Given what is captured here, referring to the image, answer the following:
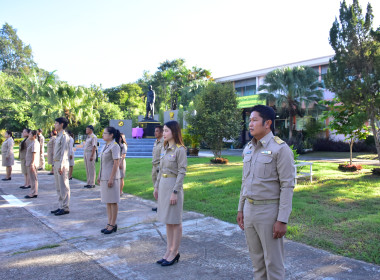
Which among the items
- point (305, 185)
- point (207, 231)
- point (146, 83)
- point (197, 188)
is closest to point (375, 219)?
point (207, 231)

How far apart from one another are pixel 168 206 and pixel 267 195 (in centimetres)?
152

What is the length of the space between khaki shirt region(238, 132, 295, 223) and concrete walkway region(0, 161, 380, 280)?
1291 millimetres

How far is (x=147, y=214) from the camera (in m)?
6.03

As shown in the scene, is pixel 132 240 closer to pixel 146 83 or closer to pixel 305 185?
pixel 305 185

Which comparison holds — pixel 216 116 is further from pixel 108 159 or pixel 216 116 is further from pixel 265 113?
pixel 265 113

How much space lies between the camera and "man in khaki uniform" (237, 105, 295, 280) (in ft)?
7.97

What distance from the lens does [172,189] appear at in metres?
3.72

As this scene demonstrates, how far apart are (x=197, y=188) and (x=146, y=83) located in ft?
160

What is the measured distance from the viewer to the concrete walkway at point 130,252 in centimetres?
340

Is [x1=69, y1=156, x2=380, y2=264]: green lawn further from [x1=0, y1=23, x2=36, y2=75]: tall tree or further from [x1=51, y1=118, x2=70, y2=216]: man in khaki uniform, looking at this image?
[x1=0, y1=23, x2=36, y2=75]: tall tree

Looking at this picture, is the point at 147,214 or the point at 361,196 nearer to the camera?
the point at 147,214

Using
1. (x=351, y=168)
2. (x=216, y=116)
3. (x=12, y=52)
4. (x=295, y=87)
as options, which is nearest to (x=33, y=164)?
(x=216, y=116)

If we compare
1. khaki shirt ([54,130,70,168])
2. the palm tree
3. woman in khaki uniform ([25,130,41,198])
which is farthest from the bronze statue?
khaki shirt ([54,130,70,168])

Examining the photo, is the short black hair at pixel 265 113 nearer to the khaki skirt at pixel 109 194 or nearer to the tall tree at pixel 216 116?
the khaki skirt at pixel 109 194
